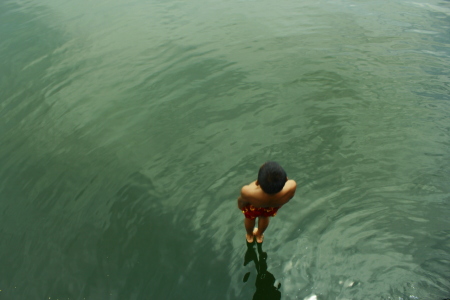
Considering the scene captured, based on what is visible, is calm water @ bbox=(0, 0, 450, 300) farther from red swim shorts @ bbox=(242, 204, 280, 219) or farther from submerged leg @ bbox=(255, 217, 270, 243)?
red swim shorts @ bbox=(242, 204, 280, 219)

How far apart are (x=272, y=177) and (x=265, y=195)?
0.26 metres

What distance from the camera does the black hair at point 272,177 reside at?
2.78 meters

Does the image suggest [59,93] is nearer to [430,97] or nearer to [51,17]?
[51,17]

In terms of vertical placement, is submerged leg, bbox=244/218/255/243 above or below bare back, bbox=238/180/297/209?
below

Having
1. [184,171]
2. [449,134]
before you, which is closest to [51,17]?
[184,171]

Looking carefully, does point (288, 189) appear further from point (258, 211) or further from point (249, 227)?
point (249, 227)

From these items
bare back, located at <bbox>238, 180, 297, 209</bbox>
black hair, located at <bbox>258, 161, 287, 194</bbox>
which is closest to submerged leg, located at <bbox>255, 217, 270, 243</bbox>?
bare back, located at <bbox>238, 180, 297, 209</bbox>

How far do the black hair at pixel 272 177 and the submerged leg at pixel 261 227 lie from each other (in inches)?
24.0

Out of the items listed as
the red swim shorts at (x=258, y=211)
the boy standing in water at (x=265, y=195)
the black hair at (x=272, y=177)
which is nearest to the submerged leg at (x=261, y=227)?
the boy standing in water at (x=265, y=195)

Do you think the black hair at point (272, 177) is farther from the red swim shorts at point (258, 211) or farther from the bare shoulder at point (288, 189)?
the red swim shorts at point (258, 211)

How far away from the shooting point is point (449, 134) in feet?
15.8

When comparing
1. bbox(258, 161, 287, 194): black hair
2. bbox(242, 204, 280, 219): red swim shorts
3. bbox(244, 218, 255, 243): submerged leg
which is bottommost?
bbox(244, 218, 255, 243): submerged leg

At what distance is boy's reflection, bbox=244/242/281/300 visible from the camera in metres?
3.19

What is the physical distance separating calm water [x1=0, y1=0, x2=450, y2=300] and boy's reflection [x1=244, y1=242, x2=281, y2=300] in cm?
4
